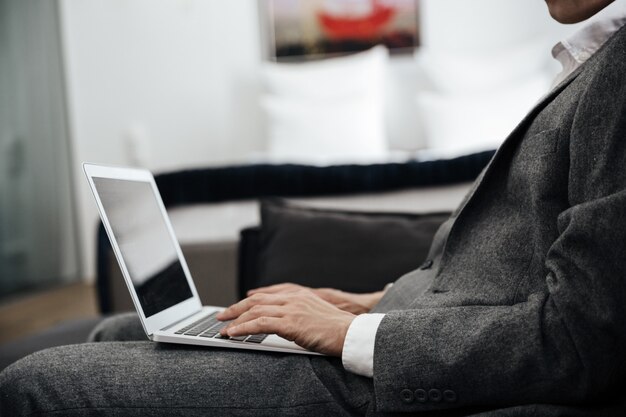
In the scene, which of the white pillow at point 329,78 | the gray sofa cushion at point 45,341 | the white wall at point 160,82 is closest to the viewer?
the gray sofa cushion at point 45,341

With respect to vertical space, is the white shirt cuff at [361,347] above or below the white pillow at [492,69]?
below

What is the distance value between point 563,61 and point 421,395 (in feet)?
1.87

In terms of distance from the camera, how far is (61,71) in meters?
4.98

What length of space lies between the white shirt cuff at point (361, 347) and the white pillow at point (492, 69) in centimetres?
333

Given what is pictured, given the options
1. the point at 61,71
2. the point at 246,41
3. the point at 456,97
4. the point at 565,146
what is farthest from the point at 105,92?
the point at 565,146

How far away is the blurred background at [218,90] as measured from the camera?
400 cm

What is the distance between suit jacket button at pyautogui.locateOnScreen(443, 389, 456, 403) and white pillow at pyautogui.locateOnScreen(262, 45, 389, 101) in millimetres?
3466

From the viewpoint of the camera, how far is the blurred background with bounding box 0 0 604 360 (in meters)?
4.00

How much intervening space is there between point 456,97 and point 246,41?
5.42 ft

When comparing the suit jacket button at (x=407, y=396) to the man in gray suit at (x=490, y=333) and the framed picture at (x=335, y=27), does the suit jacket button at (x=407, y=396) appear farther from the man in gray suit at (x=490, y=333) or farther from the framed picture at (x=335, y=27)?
the framed picture at (x=335, y=27)

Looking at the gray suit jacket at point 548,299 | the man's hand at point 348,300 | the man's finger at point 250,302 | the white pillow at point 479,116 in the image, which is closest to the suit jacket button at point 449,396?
the gray suit jacket at point 548,299

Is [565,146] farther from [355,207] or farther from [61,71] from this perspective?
[61,71]

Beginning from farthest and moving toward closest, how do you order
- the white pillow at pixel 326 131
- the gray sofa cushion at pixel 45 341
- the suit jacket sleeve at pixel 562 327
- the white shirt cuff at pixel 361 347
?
the white pillow at pixel 326 131
the gray sofa cushion at pixel 45 341
the white shirt cuff at pixel 361 347
the suit jacket sleeve at pixel 562 327

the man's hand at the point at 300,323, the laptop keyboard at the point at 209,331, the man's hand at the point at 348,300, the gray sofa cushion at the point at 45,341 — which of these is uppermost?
the man's hand at the point at 300,323
